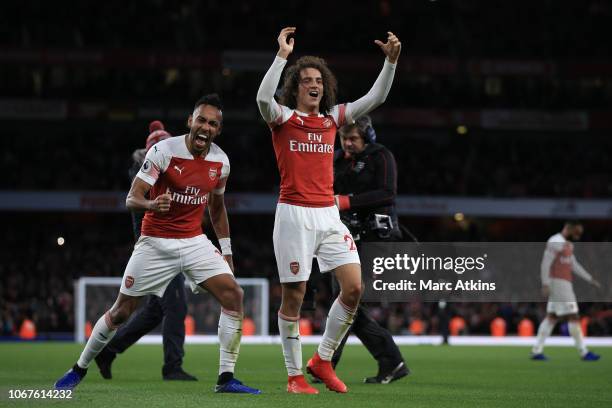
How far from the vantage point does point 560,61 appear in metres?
38.2

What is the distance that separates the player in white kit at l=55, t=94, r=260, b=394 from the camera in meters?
7.79

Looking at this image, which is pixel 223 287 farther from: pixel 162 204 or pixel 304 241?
pixel 162 204

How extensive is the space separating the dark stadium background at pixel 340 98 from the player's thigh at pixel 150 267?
990 inches

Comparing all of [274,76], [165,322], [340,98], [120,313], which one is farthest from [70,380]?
[340,98]

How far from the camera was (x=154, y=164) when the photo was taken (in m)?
7.70

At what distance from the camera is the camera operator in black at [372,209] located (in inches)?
377

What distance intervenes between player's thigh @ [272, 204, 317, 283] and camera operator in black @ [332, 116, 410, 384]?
170cm

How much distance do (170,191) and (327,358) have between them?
65.6 inches

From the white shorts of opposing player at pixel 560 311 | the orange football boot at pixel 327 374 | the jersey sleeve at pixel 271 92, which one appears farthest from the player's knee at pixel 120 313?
the white shorts of opposing player at pixel 560 311

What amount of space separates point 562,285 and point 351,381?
275 inches

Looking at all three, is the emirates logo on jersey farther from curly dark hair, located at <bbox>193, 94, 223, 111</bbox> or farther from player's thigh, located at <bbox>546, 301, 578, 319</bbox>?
player's thigh, located at <bbox>546, 301, 578, 319</bbox>

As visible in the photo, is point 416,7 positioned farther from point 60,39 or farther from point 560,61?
point 60,39

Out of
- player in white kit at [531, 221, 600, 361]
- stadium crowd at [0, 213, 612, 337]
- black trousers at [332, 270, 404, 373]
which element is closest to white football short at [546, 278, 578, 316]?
player in white kit at [531, 221, 600, 361]

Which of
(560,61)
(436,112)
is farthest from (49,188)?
(560,61)
